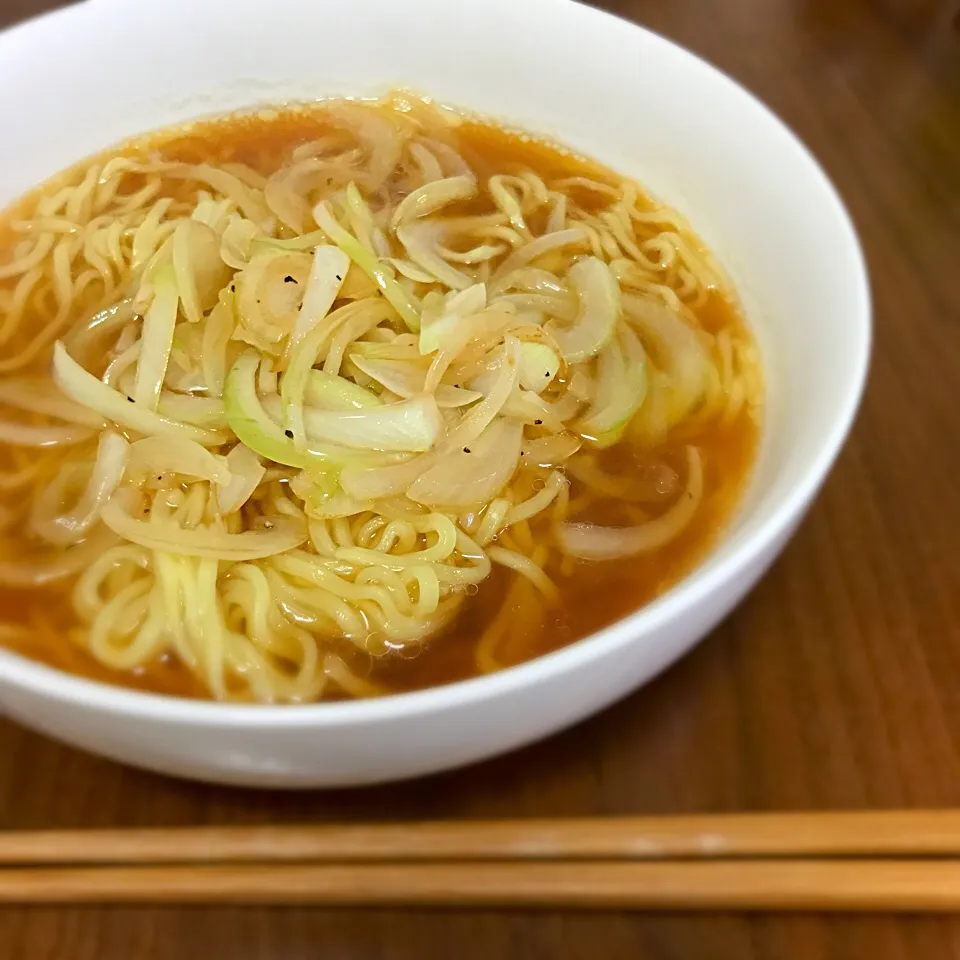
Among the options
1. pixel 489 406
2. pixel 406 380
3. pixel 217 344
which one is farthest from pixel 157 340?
pixel 489 406

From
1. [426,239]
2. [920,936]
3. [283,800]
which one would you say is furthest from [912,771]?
[426,239]

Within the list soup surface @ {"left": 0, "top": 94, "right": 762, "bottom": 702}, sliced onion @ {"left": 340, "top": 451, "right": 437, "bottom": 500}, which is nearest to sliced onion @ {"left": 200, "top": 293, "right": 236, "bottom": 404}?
soup surface @ {"left": 0, "top": 94, "right": 762, "bottom": 702}

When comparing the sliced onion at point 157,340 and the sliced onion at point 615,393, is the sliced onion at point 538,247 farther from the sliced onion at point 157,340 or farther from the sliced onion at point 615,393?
the sliced onion at point 157,340

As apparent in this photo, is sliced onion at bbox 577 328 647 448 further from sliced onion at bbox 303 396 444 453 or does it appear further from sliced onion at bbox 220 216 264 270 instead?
sliced onion at bbox 220 216 264 270

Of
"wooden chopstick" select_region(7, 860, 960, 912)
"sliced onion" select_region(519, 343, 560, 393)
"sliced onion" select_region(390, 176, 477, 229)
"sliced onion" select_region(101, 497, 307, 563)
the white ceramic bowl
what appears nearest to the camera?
the white ceramic bowl

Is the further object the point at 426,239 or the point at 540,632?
the point at 426,239

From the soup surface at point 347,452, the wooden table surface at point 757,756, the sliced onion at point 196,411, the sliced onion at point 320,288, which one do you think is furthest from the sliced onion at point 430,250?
the wooden table surface at point 757,756

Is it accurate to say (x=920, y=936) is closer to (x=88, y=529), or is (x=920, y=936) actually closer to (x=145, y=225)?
(x=88, y=529)
